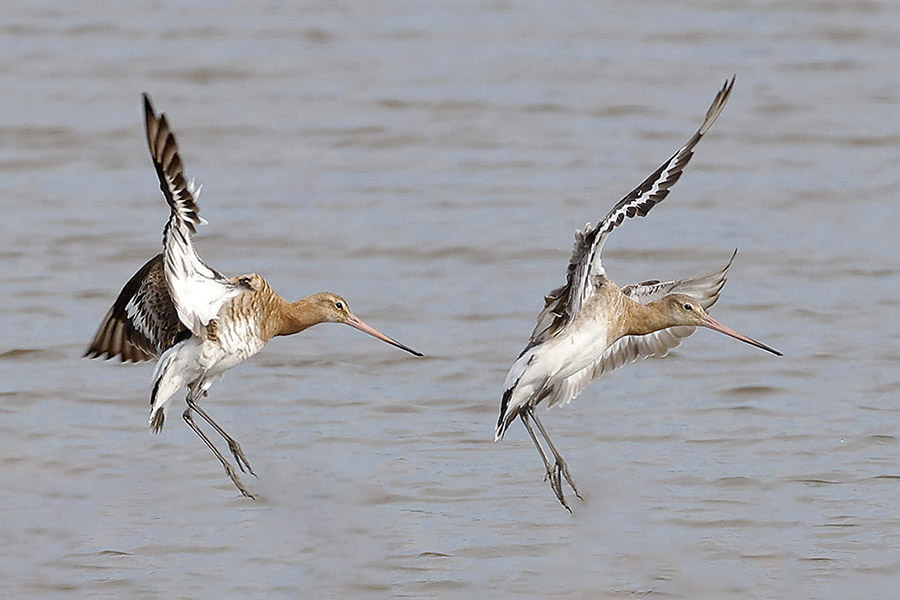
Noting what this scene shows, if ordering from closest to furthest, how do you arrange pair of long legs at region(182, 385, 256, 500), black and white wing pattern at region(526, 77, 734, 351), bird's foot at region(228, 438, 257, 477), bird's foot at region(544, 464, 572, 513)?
black and white wing pattern at region(526, 77, 734, 351) → bird's foot at region(544, 464, 572, 513) → pair of long legs at region(182, 385, 256, 500) → bird's foot at region(228, 438, 257, 477)

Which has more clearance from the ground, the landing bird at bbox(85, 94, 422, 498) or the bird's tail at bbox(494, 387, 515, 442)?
the landing bird at bbox(85, 94, 422, 498)

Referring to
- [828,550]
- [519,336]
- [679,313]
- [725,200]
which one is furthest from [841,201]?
[828,550]

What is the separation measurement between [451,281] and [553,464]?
293cm

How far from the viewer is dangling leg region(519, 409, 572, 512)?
22.8 feet

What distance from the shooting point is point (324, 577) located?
20.5ft

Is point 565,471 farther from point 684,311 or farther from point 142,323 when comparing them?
point 142,323

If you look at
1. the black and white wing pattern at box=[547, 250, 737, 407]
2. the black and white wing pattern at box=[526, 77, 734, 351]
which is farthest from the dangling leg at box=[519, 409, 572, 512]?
the black and white wing pattern at box=[526, 77, 734, 351]

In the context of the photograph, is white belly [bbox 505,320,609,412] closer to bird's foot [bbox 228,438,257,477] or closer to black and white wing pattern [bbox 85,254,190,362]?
bird's foot [bbox 228,438,257,477]

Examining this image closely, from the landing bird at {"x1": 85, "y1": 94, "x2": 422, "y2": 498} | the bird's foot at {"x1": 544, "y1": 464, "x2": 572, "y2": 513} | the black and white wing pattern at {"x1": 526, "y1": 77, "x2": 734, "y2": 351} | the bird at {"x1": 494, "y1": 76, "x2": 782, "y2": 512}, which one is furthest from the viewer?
the bird's foot at {"x1": 544, "y1": 464, "x2": 572, "y2": 513}

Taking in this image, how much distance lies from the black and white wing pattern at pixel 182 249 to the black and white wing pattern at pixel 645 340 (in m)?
1.63

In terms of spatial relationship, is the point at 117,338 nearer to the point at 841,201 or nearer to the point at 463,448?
the point at 463,448

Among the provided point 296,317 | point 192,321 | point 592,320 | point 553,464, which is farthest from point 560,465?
point 192,321

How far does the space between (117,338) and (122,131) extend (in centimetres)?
602

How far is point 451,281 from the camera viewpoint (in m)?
10.1
